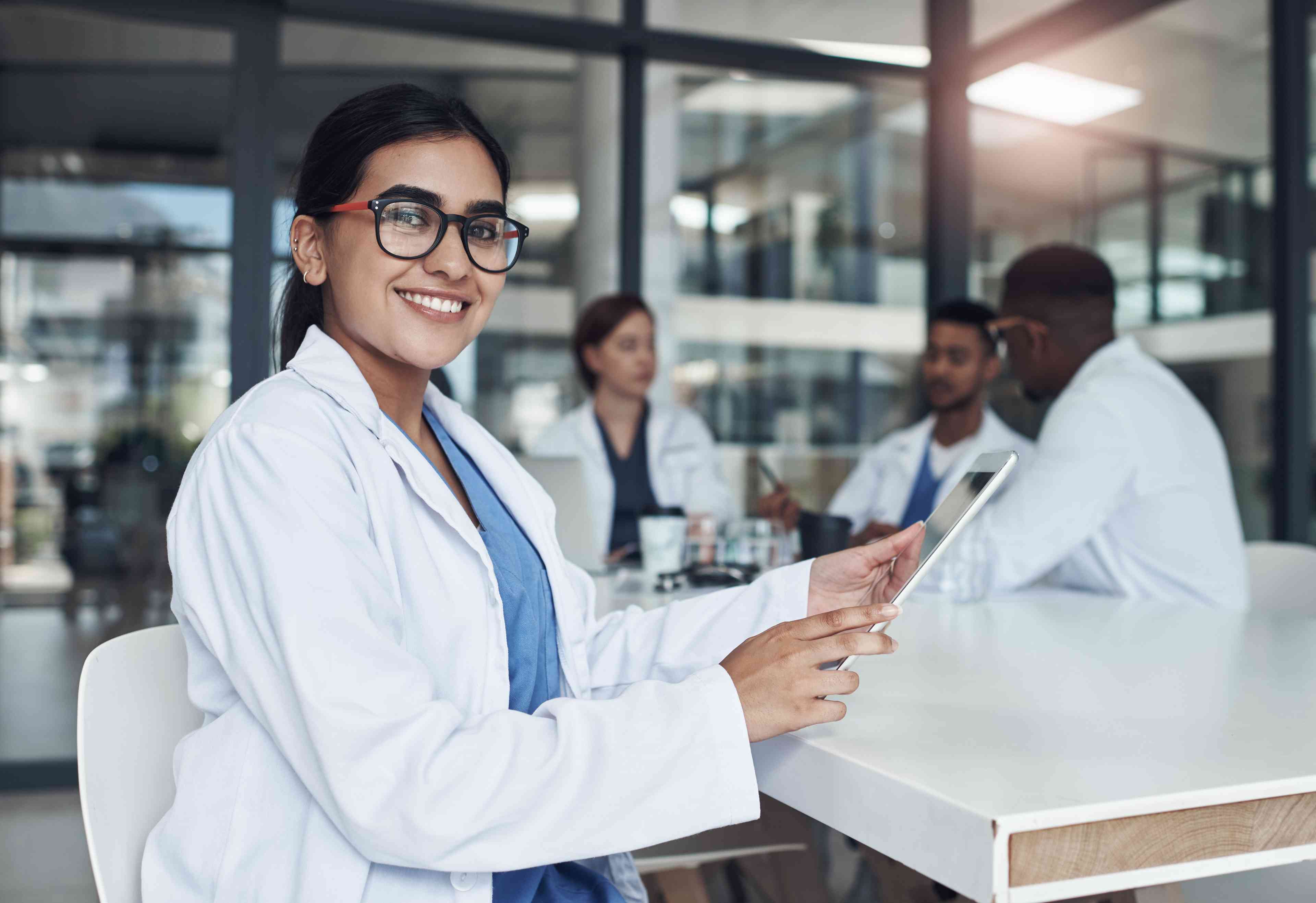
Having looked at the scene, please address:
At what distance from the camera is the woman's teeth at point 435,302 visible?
121 centimetres

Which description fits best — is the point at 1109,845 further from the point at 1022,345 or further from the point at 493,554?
the point at 1022,345

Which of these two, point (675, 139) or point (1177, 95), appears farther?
point (675, 139)

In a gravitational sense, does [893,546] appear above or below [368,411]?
below

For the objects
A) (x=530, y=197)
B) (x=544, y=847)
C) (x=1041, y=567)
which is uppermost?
(x=530, y=197)

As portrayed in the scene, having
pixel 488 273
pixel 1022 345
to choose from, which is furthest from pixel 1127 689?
pixel 1022 345

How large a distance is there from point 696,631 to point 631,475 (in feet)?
7.74

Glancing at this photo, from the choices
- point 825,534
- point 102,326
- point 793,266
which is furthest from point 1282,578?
point 102,326

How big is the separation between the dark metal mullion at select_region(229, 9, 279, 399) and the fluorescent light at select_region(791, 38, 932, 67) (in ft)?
6.92

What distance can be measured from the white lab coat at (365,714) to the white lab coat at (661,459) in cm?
247

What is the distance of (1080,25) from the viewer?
13.5 feet

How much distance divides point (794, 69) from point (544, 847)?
13.7 ft

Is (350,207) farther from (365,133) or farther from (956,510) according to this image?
(956,510)

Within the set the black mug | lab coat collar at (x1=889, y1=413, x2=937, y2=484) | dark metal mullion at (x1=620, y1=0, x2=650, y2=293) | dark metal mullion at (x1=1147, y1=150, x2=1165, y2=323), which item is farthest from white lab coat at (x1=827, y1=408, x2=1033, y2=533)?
dark metal mullion at (x1=620, y1=0, x2=650, y2=293)

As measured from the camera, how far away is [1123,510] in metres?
2.25
